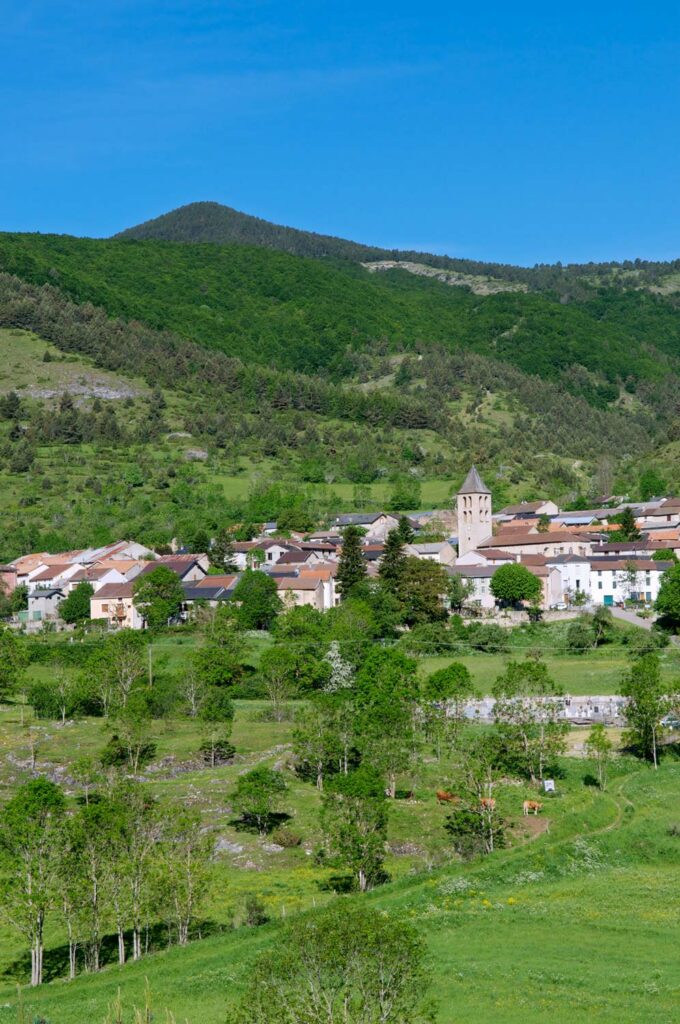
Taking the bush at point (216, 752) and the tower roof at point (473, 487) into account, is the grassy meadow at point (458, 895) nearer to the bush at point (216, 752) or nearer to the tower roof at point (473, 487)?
the bush at point (216, 752)

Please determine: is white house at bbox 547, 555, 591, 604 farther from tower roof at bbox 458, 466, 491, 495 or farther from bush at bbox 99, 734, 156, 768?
bush at bbox 99, 734, 156, 768

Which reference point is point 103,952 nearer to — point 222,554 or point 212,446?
point 222,554

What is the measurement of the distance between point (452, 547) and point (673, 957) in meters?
76.1

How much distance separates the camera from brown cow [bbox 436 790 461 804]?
4400cm

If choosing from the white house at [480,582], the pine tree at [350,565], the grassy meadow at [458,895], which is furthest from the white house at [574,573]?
the grassy meadow at [458,895]

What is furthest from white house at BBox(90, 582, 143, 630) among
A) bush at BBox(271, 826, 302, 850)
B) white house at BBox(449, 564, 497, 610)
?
bush at BBox(271, 826, 302, 850)

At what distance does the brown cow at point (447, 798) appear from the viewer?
44000 mm

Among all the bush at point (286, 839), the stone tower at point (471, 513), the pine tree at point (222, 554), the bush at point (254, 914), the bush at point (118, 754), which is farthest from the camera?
the stone tower at point (471, 513)

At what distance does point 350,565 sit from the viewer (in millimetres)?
86938

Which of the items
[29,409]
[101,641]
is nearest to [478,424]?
[29,409]

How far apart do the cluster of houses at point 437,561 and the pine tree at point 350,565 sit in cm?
195

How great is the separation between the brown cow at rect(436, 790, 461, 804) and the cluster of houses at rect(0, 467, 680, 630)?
127 ft

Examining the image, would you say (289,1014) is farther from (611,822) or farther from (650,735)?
(650,735)

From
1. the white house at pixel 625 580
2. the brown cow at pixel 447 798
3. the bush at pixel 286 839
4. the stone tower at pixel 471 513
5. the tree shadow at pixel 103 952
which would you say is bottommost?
the tree shadow at pixel 103 952
